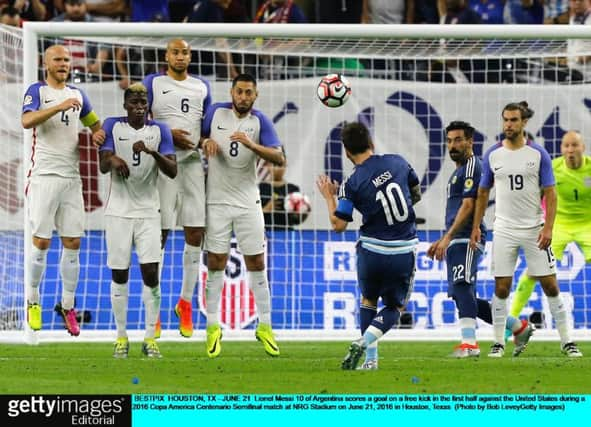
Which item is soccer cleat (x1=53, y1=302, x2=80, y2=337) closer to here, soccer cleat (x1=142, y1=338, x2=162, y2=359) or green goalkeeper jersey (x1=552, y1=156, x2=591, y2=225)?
soccer cleat (x1=142, y1=338, x2=162, y2=359)

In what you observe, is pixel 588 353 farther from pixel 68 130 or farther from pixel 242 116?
pixel 68 130

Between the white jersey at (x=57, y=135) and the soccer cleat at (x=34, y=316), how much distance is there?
1.29m

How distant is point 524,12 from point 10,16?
266 inches

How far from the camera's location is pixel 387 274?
1146 cm

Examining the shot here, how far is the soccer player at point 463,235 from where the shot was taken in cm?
1271

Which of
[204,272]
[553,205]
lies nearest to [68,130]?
[204,272]

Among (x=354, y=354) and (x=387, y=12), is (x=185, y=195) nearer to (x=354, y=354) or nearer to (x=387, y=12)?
(x=354, y=354)

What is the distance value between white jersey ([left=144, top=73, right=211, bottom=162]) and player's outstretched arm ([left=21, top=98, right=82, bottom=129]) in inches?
28.1

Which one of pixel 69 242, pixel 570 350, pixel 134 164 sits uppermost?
pixel 134 164

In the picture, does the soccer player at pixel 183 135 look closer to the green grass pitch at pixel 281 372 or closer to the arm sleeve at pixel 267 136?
the arm sleeve at pixel 267 136

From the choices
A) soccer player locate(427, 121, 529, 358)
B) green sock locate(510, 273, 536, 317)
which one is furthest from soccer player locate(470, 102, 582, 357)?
green sock locate(510, 273, 536, 317)

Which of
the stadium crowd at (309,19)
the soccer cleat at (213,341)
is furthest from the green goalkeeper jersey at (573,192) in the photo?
the soccer cleat at (213,341)

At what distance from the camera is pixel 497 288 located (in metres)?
12.9

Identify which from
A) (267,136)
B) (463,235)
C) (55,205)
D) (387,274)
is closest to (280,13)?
(267,136)
